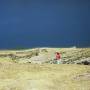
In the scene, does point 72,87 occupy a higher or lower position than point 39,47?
lower

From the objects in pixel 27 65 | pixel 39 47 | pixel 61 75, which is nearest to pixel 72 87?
pixel 61 75

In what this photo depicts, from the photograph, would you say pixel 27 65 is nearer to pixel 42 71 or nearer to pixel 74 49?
pixel 42 71

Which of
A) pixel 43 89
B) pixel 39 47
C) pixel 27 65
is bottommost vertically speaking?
pixel 43 89

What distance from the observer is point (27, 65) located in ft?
46.2

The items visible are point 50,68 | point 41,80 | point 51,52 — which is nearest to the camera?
point 41,80

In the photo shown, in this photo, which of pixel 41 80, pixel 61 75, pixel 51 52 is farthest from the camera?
pixel 51 52

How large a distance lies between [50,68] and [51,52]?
403 cm

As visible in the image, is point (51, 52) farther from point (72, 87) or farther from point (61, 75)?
point (72, 87)

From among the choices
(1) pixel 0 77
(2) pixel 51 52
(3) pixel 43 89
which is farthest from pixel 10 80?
(2) pixel 51 52

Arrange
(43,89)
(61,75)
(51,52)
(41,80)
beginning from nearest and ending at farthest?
(43,89), (41,80), (61,75), (51,52)

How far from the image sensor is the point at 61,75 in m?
12.1

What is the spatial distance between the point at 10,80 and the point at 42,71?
206cm

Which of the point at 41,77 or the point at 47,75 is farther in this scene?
the point at 47,75

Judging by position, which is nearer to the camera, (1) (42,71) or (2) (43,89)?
(2) (43,89)
